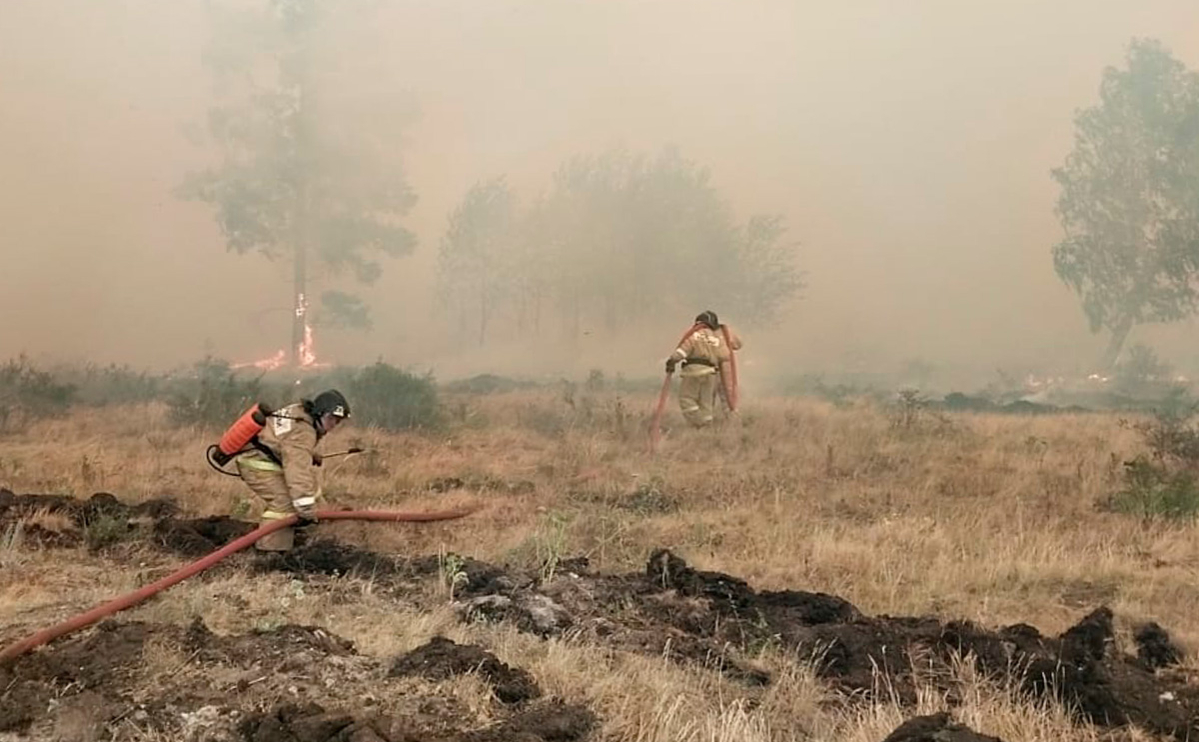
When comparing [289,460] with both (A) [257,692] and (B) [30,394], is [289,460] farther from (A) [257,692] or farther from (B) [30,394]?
(B) [30,394]

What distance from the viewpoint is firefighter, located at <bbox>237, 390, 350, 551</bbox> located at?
544cm

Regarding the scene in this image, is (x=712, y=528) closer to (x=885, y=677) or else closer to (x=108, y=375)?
(x=885, y=677)

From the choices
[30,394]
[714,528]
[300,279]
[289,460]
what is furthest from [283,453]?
[300,279]

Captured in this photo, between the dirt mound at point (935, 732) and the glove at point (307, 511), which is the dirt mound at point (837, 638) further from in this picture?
the glove at point (307, 511)

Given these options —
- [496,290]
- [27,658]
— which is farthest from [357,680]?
[496,290]

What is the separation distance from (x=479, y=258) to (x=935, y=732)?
24157mm

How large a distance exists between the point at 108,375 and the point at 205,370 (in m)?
1.53

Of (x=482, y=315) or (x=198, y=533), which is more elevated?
(x=482, y=315)

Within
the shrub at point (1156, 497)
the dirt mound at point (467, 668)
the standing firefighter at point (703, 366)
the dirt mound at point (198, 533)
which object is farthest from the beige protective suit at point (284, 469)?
Answer: the standing firefighter at point (703, 366)

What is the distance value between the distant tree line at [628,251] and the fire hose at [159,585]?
1768 cm

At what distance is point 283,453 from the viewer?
5.46 m

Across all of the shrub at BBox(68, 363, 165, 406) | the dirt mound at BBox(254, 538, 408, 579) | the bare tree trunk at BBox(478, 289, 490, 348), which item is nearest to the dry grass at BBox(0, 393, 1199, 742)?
the dirt mound at BBox(254, 538, 408, 579)

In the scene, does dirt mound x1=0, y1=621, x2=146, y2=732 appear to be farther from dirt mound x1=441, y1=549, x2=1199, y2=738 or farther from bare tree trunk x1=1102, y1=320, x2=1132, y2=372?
bare tree trunk x1=1102, y1=320, x2=1132, y2=372

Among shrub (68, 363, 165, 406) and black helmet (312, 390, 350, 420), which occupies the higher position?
black helmet (312, 390, 350, 420)
